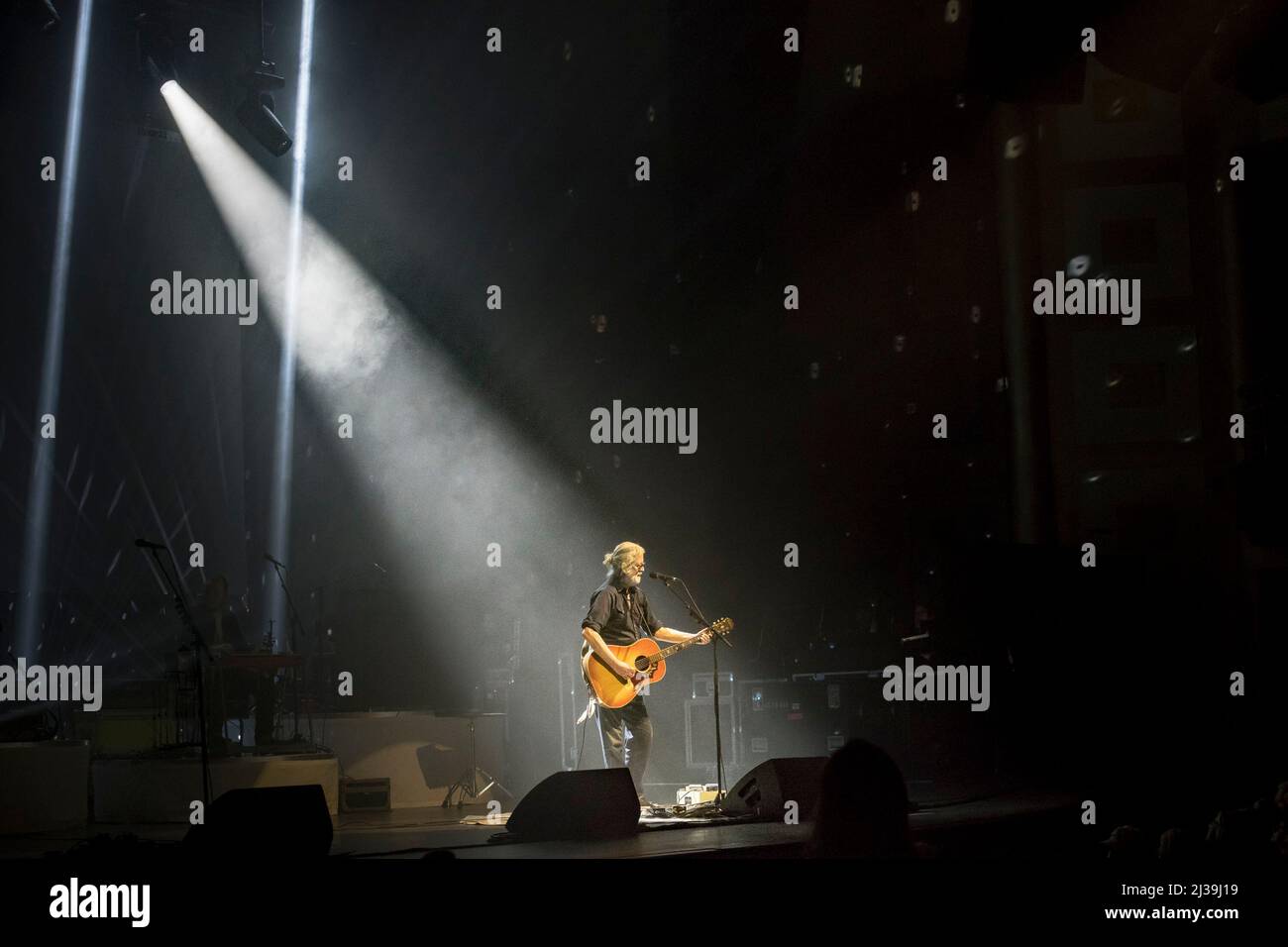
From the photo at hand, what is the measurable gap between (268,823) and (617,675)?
10.4 ft

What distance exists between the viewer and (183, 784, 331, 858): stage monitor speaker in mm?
3551

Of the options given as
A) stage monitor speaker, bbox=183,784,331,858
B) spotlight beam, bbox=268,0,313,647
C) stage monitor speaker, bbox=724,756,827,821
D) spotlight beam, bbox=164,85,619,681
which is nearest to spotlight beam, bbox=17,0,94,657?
spotlight beam, bbox=164,85,619,681

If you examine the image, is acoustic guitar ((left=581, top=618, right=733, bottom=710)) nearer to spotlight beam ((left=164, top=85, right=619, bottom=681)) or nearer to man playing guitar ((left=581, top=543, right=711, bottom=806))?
man playing guitar ((left=581, top=543, right=711, bottom=806))

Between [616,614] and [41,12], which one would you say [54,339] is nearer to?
[41,12]

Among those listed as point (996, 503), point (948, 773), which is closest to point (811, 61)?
point (996, 503)

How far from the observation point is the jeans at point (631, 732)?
22.2ft

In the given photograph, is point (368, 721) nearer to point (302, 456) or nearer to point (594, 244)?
point (302, 456)

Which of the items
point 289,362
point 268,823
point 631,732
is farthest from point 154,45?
point 268,823

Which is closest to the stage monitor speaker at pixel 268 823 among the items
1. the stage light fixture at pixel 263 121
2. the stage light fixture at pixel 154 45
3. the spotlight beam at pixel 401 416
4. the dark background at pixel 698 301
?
the dark background at pixel 698 301

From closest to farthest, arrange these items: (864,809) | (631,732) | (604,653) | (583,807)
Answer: (864,809) → (583,807) → (604,653) → (631,732)

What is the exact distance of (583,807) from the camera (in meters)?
5.64

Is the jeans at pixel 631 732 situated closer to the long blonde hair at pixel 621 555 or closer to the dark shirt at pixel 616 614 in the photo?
the dark shirt at pixel 616 614

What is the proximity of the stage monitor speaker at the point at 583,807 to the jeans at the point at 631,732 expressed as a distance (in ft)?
3.38

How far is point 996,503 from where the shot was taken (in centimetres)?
1035
